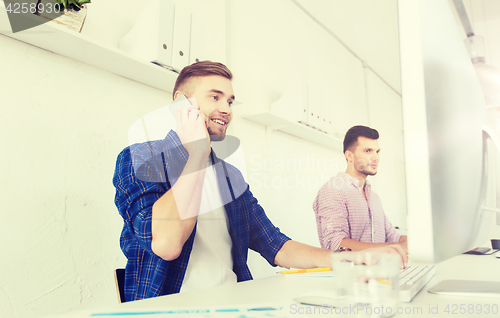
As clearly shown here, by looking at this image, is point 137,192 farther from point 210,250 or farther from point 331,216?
point 331,216

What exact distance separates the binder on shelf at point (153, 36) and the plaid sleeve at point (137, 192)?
59 centimetres

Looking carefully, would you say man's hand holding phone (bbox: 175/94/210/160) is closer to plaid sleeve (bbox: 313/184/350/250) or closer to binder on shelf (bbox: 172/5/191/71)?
binder on shelf (bbox: 172/5/191/71)

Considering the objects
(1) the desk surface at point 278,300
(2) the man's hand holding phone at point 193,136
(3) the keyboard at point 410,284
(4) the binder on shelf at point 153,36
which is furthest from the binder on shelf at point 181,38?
(3) the keyboard at point 410,284

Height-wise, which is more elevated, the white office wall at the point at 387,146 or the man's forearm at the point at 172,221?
the white office wall at the point at 387,146

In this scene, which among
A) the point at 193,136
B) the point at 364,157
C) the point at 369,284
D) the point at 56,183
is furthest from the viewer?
the point at 364,157

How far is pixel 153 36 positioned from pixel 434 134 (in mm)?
1275

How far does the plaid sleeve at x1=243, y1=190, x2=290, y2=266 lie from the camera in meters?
1.17

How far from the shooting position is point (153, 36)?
→ 4.48ft

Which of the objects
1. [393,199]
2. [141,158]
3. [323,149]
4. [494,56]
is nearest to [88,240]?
[141,158]

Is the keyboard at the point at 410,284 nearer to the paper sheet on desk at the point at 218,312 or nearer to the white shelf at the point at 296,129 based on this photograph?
the paper sheet on desk at the point at 218,312

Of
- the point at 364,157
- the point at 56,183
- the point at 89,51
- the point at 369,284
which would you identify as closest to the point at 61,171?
the point at 56,183

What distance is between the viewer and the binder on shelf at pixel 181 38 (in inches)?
57.0

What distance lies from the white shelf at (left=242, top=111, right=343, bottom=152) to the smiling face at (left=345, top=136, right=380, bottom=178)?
298 mm

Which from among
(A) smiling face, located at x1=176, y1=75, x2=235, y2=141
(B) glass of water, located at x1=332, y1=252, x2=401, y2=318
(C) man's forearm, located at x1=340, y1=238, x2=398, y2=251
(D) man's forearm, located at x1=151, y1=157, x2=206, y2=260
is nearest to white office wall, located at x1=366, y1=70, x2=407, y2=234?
(C) man's forearm, located at x1=340, y1=238, x2=398, y2=251
